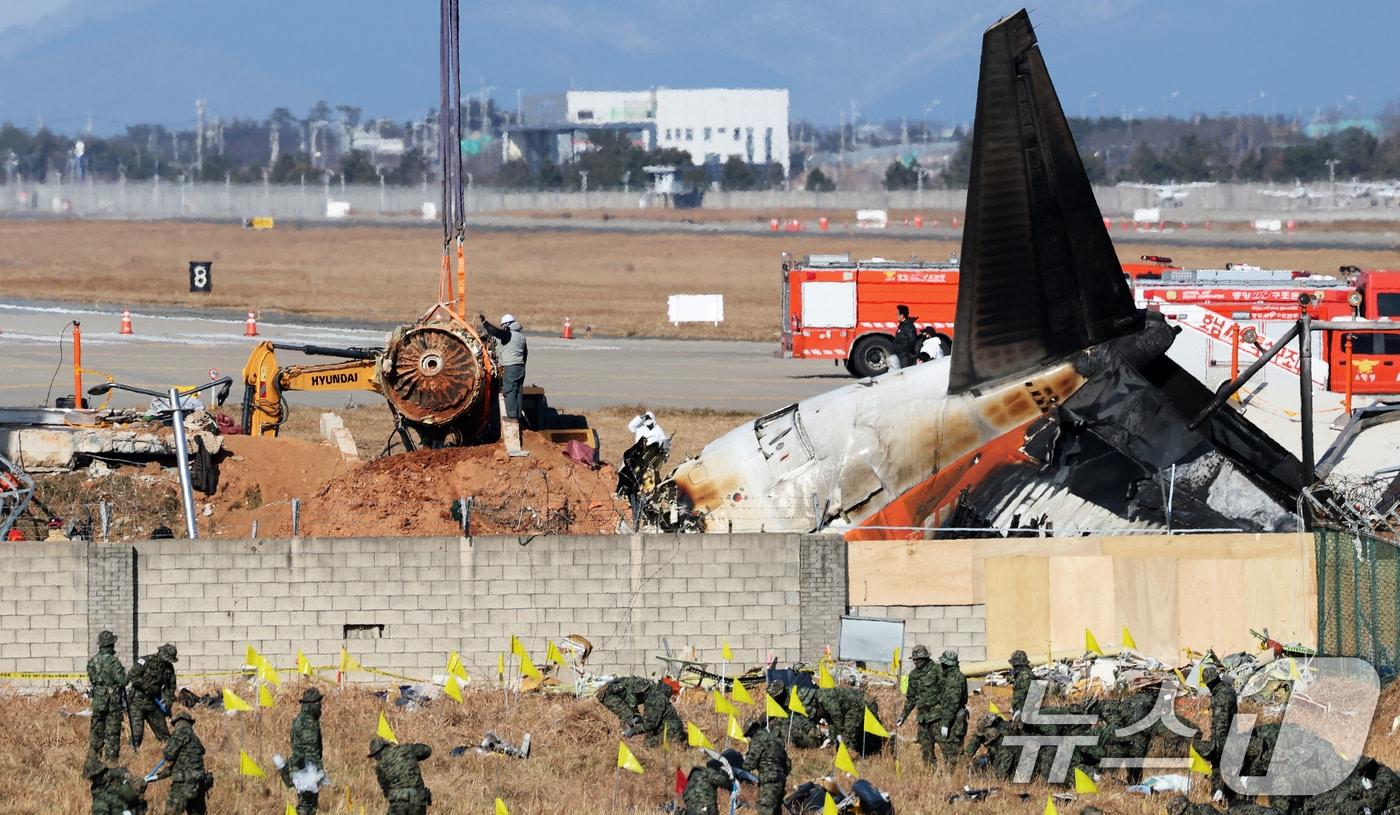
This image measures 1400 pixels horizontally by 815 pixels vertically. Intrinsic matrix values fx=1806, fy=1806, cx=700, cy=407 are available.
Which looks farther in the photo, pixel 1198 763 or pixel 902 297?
pixel 902 297

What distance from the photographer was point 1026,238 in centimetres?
2145

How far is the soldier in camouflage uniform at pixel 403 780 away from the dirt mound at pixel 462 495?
8416mm

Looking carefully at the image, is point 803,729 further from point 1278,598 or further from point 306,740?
point 1278,598

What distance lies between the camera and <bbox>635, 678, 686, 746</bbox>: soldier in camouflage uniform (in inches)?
695

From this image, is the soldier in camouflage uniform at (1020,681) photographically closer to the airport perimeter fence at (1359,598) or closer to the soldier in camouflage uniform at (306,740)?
the airport perimeter fence at (1359,598)

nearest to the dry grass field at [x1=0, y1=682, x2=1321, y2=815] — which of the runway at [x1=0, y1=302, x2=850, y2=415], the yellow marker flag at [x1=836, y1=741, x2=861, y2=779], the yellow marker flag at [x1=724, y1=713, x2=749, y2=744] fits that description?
the yellow marker flag at [x1=724, y1=713, x2=749, y2=744]

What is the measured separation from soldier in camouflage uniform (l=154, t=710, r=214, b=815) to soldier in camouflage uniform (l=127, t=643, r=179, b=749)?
2407 millimetres

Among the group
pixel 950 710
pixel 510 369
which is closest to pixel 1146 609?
pixel 950 710

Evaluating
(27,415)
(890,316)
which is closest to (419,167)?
(890,316)

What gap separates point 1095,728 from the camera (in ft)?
56.5

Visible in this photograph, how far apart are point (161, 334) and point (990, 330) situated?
38.2 metres

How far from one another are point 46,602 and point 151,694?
3280 millimetres

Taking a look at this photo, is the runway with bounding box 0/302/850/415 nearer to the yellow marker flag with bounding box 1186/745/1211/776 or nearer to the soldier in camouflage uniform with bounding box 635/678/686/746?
the soldier in camouflage uniform with bounding box 635/678/686/746

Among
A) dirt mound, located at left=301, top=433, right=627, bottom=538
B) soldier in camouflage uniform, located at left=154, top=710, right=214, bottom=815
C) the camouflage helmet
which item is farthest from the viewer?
dirt mound, located at left=301, top=433, right=627, bottom=538
